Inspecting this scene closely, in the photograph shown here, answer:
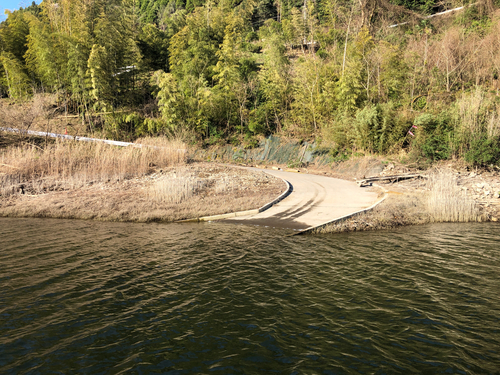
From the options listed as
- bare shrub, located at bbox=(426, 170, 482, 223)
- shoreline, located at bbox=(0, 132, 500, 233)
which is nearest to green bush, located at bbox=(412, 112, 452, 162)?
shoreline, located at bbox=(0, 132, 500, 233)

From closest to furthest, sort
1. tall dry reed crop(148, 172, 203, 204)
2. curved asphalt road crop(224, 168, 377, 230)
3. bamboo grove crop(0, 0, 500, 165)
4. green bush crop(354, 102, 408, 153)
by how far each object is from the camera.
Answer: curved asphalt road crop(224, 168, 377, 230) → tall dry reed crop(148, 172, 203, 204) → green bush crop(354, 102, 408, 153) → bamboo grove crop(0, 0, 500, 165)

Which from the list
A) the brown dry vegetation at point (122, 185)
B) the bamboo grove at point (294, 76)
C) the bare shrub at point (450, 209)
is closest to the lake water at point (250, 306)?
the bare shrub at point (450, 209)

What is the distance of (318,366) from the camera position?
3771 millimetres

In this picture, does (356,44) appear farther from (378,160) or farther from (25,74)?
(25,74)

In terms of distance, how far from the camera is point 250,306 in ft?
17.0

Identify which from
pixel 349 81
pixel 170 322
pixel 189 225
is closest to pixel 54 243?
pixel 189 225

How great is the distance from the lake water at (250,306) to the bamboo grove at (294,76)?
11.8m

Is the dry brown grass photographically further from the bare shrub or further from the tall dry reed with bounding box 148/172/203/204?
the tall dry reed with bounding box 148/172/203/204

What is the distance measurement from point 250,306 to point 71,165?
47.0 ft

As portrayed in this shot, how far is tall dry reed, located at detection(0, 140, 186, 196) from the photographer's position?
1477 centimetres

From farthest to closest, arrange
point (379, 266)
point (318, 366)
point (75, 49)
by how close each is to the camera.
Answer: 1. point (75, 49)
2. point (379, 266)
3. point (318, 366)

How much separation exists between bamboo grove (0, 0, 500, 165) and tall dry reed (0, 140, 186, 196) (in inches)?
452

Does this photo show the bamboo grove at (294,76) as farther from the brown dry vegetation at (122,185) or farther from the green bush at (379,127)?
the brown dry vegetation at (122,185)

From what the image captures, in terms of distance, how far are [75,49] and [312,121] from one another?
23.2 meters
